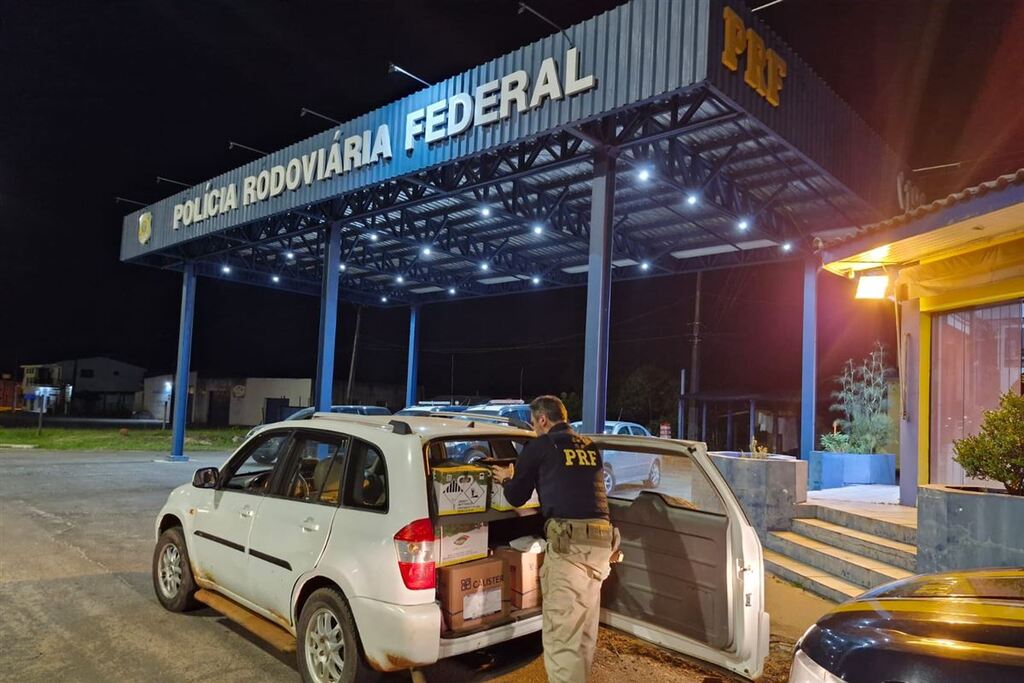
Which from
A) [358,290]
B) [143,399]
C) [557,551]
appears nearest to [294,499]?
[557,551]

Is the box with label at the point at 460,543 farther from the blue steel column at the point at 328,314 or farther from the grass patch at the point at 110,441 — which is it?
the grass patch at the point at 110,441

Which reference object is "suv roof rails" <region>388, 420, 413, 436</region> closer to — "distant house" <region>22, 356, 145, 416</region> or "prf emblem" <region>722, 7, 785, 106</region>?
"prf emblem" <region>722, 7, 785, 106</region>

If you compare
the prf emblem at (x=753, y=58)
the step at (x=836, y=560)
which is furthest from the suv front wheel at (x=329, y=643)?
the prf emblem at (x=753, y=58)

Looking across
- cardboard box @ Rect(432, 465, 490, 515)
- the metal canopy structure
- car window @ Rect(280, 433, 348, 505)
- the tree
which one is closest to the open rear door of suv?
cardboard box @ Rect(432, 465, 490, 515)

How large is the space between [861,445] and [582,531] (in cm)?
1054

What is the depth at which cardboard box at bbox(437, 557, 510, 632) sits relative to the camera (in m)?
3.66

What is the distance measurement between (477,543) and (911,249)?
638 centimetres

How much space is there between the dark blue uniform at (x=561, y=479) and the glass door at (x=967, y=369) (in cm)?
583

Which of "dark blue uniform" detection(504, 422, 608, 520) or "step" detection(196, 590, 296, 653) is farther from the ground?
"dark blue uniform" detection(504, 422, 608, 520)

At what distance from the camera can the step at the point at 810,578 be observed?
20.1ft

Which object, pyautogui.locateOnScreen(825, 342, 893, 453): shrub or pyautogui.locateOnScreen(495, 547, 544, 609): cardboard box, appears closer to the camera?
pyautogui.locateOnScreen(495, 547, 544, 609): cardboard box

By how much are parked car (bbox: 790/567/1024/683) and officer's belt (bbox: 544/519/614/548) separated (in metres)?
1.30

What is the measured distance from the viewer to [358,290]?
79.1 ft

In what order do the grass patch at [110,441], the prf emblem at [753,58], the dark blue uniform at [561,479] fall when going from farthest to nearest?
the grass patch at [110,441], the prf emblem at [753,58], the dark blue uniform at [561,479]
